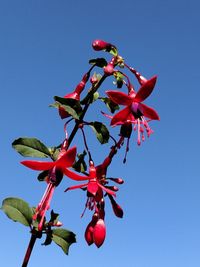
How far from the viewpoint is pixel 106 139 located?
2.26 meters

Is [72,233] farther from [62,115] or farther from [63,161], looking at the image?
[62,115]

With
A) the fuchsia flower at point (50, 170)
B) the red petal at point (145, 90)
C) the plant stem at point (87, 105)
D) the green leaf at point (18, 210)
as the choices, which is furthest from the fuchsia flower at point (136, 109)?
the green leaf at point (18, 210)

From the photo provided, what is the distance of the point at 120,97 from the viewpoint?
2.16 metres

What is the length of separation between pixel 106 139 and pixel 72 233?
0.53 metres

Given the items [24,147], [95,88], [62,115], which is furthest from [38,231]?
[95,88]

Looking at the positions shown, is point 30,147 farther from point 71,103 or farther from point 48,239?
point 48,239

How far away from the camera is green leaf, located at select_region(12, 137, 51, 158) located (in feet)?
6.79

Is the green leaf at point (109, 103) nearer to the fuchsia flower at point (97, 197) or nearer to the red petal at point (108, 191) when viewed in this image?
the fuchsia flower at point (97, 197)

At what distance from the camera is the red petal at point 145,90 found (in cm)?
204

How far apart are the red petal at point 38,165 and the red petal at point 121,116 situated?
14.9 inches

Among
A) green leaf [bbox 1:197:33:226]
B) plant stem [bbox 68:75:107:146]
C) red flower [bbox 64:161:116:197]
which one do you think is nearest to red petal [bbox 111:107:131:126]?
plant stem [bbox 68:75:107:146]

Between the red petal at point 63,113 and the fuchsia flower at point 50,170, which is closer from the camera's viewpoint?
the fuchsia flower at point 50,170

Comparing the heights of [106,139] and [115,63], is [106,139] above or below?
below

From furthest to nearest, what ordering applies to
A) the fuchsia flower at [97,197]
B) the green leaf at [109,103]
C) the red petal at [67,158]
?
the green leaf at [109,103] < the fuchsia flower at [97,197] < the red petal at [67,158]
